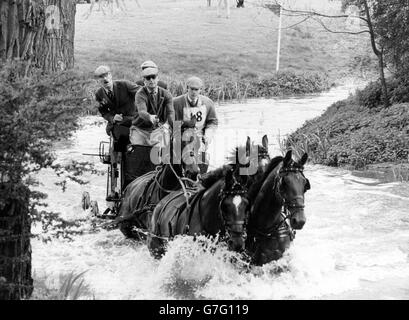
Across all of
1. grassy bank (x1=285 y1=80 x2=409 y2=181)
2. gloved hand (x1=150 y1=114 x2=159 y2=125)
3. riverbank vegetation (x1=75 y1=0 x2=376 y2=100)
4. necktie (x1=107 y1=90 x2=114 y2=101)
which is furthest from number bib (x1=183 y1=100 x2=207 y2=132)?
riverbank vegetation (x1=75 y1=0 x2=376 y2=100)

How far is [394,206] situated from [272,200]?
6848mm

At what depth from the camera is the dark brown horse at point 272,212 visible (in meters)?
7.87

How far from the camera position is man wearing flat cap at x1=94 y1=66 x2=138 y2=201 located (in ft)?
36.1

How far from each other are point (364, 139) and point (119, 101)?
9268 millimetres

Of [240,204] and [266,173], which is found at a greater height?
[266,173]

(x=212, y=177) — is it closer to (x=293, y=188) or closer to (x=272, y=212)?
(x=272, y=212)

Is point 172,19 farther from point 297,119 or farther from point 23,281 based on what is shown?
point 23,281

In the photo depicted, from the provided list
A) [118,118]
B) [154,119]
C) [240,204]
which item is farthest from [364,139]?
[240,204]

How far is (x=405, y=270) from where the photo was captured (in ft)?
32.9

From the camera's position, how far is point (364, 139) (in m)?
18.7

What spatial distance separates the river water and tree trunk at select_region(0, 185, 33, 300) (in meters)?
0.49

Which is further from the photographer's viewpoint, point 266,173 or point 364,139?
point 364,139

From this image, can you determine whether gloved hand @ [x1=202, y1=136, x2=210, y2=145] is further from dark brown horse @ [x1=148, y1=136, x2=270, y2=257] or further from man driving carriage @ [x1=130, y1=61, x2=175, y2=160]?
dark brown horse @ [x1=148, y1=136, x2=270, y2=257]

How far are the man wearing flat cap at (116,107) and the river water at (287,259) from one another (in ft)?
1.14
